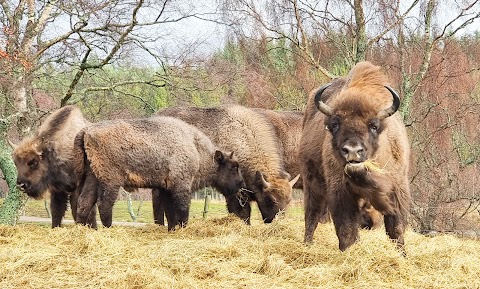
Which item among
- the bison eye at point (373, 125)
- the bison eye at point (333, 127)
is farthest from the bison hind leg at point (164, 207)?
the bison eye at point (373, 125)

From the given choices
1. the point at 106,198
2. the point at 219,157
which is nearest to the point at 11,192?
the point at 106,198

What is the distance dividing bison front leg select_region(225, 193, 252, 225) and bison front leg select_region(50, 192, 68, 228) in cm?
318

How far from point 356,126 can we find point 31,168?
22.2 feet

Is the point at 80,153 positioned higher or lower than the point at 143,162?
higher

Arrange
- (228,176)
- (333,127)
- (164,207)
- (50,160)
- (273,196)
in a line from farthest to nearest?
(228,176), (273,196), (164,207), (50,160), (333,127)

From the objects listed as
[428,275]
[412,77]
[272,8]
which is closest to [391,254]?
[428,275]

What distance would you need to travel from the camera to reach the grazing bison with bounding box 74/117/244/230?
902 cm

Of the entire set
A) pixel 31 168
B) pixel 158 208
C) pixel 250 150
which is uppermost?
pixel 250 150

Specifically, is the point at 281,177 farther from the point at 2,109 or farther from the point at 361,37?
the point at 2,109

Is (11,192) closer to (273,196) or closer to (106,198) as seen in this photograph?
(106,198)

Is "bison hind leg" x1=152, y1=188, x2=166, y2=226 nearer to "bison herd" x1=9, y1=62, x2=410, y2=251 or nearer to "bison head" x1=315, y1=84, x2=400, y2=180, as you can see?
"bison herd" x1=9, y1=62, x2=410, y2=251

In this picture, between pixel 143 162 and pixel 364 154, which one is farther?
pixel 143 162

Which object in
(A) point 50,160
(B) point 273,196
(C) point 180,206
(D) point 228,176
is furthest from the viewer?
(D) point 228,176

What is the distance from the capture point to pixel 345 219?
6109 mm
